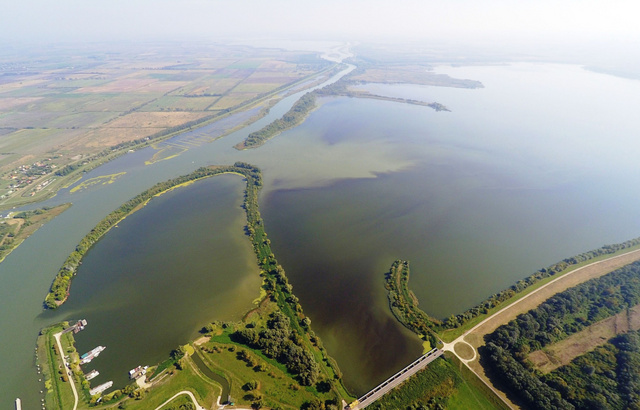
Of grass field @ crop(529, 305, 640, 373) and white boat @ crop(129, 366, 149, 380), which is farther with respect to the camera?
grass field @ crop(529, 305, 640, 373)

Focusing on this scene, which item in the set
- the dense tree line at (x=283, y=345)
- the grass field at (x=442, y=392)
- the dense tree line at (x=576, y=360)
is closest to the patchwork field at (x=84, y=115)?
the dense tree line at (x=283, y=345)

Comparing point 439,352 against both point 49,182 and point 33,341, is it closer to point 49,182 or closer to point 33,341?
point 33,341

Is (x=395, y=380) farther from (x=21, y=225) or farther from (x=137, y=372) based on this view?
(x=21, y=225)

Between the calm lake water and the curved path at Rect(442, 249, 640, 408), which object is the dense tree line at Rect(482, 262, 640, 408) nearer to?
the curved path at Rect(442, 249, 640, 408)

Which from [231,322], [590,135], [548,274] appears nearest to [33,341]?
[231,322]

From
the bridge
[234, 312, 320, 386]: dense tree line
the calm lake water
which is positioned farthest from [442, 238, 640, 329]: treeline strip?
[234, 312, 320, 386]: dense tree line

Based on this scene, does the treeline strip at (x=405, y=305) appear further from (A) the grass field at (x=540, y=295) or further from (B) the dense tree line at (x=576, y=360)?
(B) the dense tree line at (x=576, y=360)
